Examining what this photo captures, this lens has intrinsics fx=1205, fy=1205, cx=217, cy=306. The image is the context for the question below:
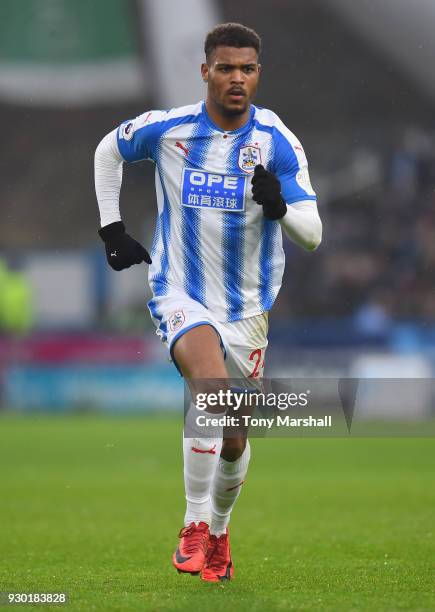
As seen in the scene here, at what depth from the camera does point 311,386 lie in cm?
600

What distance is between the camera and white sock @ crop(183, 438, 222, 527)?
4879 mm

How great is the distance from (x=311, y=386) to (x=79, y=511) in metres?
2.93

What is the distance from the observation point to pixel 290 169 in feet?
16.6

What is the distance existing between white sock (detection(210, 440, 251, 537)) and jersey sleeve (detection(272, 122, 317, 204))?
1.10m

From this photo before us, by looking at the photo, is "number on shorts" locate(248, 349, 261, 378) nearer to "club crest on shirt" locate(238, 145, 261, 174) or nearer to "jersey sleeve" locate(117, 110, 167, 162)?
"club crest on shirt" locate(238, 145, 261, 174)

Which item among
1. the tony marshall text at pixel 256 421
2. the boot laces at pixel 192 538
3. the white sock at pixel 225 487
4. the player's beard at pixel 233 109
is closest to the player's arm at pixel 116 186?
the player's beard at pixel 233 109


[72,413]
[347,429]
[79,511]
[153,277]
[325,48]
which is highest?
[325,48]

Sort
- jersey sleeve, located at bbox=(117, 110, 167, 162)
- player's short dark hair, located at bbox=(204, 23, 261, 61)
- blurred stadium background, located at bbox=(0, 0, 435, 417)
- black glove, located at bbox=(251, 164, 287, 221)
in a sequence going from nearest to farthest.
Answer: black glove, located at bbox=(251, 164, 287, 221) → player's short dark hair, located at bbox=(204, 23, 261, 61) → jersey sleeve, located at bbox=(117, 110, 167, 162) → blurred stadium background, located at bbox=(0, 0, 435, 417)

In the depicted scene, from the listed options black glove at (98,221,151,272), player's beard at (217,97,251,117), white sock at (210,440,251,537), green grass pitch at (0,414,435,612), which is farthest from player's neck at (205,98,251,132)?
green grass pitch at (0,414,435,612)

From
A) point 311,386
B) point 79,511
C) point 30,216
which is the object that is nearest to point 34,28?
point 30,216

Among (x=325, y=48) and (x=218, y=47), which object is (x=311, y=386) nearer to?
(x=218, y=47)

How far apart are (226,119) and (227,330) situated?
90cm

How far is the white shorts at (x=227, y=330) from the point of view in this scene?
492 centimetres

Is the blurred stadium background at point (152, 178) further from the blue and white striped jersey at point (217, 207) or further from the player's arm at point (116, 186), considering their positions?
the blue and white striped jersey at point (217, 207)
